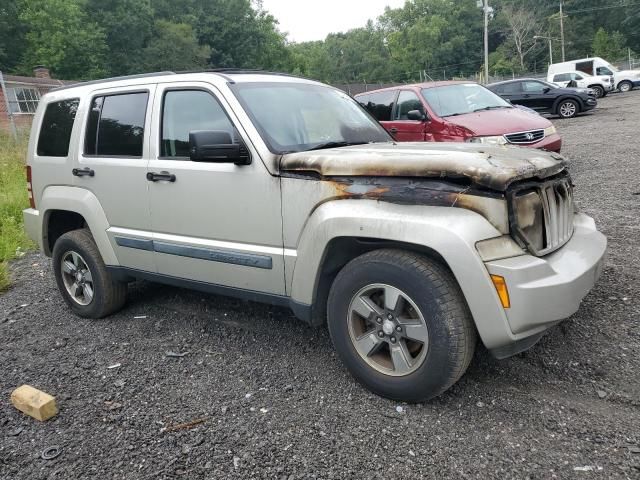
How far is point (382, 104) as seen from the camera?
9.25 metres

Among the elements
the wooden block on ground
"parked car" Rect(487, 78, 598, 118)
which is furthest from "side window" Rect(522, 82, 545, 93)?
the wooden block on ground

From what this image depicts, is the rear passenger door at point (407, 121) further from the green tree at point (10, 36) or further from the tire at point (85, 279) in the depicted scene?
the green tree at point (10, 36)

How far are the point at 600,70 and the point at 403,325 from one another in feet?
102

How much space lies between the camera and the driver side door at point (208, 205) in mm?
3238

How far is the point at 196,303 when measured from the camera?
15.2 ft

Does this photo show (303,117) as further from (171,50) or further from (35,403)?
(171,50)

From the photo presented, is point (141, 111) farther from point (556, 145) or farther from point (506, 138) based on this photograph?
point (556, 145)

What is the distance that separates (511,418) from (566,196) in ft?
4.46

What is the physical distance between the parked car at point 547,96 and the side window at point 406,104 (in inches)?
438

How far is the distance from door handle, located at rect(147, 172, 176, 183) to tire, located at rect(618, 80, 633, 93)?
3260 cm

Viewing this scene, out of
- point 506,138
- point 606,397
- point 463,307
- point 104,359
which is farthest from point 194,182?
point 506,138

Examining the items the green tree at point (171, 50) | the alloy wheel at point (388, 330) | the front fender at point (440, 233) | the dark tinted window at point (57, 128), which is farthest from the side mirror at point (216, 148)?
the green tree at point (171, 50)

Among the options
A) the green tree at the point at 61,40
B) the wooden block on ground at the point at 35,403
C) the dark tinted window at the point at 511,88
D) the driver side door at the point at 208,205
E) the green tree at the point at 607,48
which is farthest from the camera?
the green tree at the point at 607,48

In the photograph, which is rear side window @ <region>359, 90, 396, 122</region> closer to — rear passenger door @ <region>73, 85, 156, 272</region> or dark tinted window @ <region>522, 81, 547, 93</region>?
rear passenger door @ <region>73, 85, 156, 272</region>
